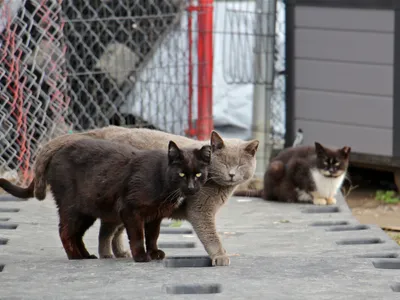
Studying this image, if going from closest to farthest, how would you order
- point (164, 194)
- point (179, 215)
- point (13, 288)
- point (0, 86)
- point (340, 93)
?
point (13, 288) < point (164, 194) < point (179, 215) < point (0, 86) < point (340, 93)

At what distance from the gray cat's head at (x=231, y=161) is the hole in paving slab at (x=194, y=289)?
3.08 ft

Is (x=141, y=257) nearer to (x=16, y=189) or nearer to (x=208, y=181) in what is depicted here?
(x=208, y=181)

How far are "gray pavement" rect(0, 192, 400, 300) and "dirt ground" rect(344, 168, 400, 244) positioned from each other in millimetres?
1107

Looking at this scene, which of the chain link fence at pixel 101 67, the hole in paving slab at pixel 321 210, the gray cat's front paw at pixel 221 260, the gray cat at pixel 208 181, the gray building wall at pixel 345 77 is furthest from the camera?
the gray building wall at pixel 345 77

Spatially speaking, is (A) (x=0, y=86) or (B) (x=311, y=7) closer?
(A) (x=0, y=86)

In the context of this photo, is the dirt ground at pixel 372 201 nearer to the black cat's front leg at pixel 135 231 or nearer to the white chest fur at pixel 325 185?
the white chest fur at pixel 325 185

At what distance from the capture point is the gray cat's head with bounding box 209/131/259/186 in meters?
5.27

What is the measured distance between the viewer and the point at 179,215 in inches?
206

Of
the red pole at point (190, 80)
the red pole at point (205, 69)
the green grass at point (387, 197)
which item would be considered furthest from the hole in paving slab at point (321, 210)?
the red pole at point (190, 80)

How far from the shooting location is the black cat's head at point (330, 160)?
779 cm

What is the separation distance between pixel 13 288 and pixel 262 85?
17.5ft

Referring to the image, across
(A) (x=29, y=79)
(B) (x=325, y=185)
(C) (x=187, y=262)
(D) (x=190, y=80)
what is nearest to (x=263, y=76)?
(D) (x=190, y=80)

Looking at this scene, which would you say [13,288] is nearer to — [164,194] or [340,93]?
[164,194]

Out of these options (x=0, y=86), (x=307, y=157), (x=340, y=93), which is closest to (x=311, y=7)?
(x=340, y=93)
